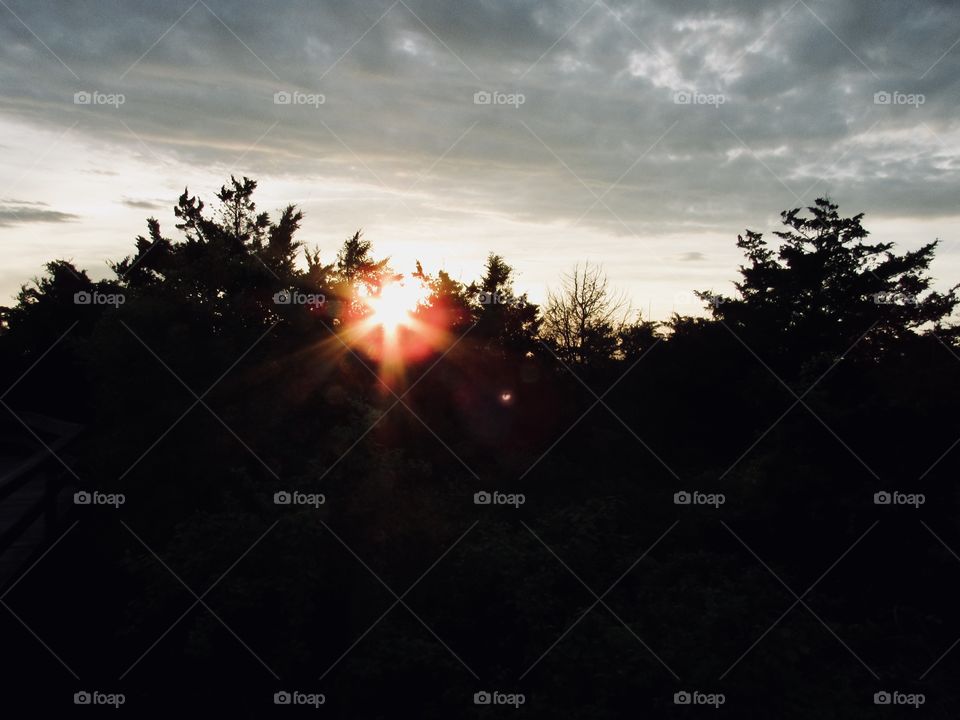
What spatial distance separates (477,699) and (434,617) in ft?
4.84

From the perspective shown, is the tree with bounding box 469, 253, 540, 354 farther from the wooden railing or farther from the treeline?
the wooden railing

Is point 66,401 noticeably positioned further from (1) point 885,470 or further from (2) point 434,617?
(1) point 885,470

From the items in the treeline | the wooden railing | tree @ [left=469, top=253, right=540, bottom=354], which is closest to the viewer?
the wooden railing

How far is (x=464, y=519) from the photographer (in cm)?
982

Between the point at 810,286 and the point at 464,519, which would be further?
the point at 810,286

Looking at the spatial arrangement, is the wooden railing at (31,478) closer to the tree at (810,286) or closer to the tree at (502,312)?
the tree at (502,312)

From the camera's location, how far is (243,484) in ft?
29.8

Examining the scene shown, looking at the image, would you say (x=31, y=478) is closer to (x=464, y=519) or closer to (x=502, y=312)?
(x=464, y=519)

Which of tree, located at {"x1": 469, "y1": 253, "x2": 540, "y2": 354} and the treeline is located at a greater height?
tree, located at {"x1": 469, "y1": 253, "x2": 540, "y2": 354}

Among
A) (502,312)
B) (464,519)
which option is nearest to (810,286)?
(502,312)

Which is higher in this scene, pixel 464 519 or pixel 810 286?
pixel 810 286

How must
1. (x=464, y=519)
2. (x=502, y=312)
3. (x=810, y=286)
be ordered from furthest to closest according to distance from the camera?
1. (x=810, y=286)
2. (x=502, y=312)
3. (x=464, y=519)

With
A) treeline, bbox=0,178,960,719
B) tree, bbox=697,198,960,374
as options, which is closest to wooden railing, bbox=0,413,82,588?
treeline, bbox=0,178,960,719

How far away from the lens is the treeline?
25.6 feet
